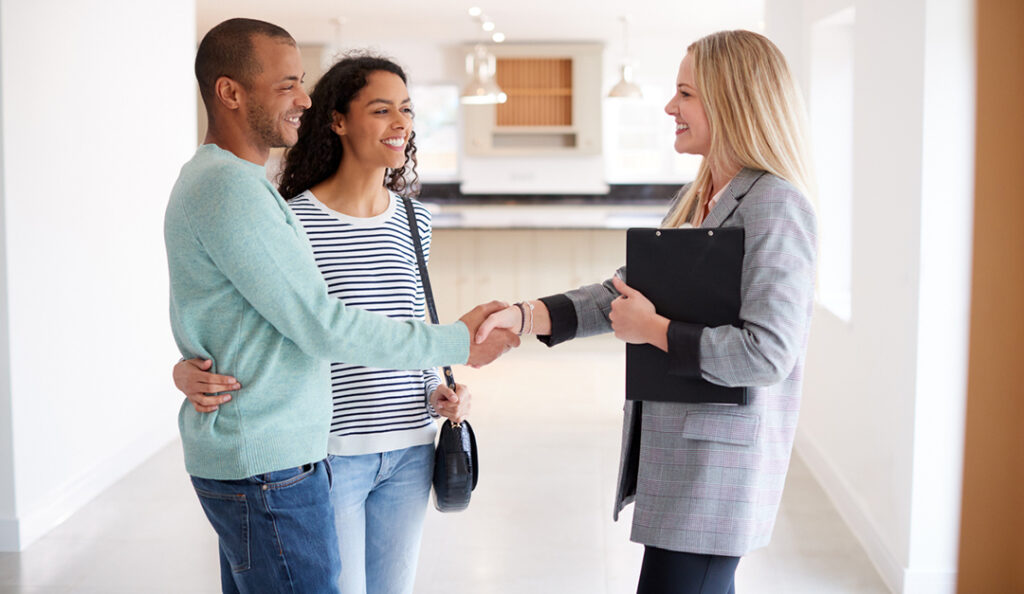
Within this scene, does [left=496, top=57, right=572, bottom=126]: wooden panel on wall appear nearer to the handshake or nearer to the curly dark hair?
the curly dark hair

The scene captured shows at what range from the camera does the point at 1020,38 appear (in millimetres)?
2916

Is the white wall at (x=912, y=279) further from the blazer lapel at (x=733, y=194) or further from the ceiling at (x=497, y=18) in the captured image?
the ceiling at (x=497, y=18)

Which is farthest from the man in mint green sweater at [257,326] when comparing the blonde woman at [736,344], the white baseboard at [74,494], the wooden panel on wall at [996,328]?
the white baseboard at [74,494]

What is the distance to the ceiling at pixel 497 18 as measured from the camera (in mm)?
8305

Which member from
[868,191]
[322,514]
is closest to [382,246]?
[322,514]

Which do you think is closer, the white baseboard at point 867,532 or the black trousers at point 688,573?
the black trousers at point 688,573

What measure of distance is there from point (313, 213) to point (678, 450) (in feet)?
2.67

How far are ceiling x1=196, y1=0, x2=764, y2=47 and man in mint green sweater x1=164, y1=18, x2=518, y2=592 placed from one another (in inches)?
266

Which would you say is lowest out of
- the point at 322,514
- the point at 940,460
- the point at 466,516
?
the point at 466,516

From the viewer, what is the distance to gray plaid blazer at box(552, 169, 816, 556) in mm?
1551

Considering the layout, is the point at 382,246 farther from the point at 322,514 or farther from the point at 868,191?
the point at 868,191

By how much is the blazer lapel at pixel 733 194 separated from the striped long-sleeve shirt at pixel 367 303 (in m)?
0.61

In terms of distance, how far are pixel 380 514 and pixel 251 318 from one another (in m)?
0.60

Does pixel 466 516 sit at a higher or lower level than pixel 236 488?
lower
